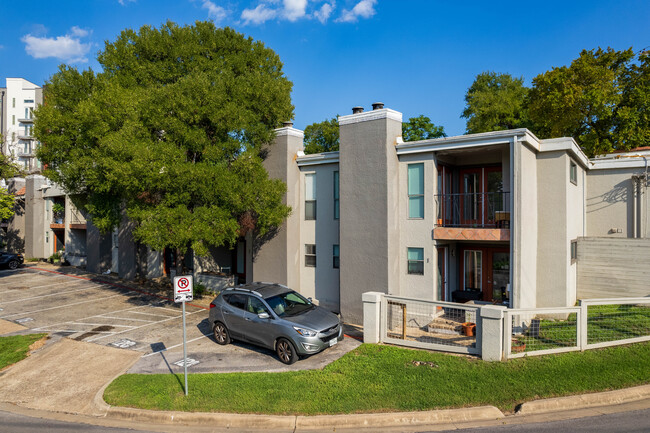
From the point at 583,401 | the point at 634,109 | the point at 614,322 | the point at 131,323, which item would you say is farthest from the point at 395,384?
the point at 634,109

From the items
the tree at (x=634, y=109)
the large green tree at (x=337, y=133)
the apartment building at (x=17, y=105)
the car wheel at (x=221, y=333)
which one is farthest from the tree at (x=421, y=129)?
the apartment building at (x=17, y=105)

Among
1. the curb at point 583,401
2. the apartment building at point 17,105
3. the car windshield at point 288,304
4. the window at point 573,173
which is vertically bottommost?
the curb at point 583,401

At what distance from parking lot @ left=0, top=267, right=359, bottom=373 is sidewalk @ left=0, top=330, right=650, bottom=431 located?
93 centimetres

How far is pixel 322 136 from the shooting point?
38000 mm

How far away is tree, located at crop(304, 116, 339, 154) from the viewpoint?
119ft

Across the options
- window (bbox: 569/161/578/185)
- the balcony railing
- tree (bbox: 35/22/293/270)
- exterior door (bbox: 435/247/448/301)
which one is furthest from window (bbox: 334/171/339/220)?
window (bbox: 569/161/578/185)

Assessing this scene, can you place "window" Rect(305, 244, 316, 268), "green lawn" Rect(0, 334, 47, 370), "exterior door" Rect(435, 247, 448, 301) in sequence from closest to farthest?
"green lawn" Rect(0, 334, 47, 370), "exterior door" Rect(435, 247, 448, 301), "window" Rect(305, 244, 316, 268)

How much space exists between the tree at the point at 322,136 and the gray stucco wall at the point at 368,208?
2119 cm

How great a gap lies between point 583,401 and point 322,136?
3282 centimetres

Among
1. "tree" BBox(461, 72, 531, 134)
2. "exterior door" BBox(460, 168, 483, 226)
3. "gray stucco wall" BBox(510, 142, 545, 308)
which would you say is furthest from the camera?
"tree" BBox(461, 72, 531, 134)

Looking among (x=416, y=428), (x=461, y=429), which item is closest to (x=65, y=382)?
(x=416, y=428)

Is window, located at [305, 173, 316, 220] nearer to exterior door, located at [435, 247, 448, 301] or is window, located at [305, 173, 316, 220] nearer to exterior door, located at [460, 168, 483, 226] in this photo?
exterior door, located at [435, 247, 448, 301]

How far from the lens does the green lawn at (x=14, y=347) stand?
11216 mm

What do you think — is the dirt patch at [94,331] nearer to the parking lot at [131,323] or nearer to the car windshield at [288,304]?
the parking lot at [131,323]
